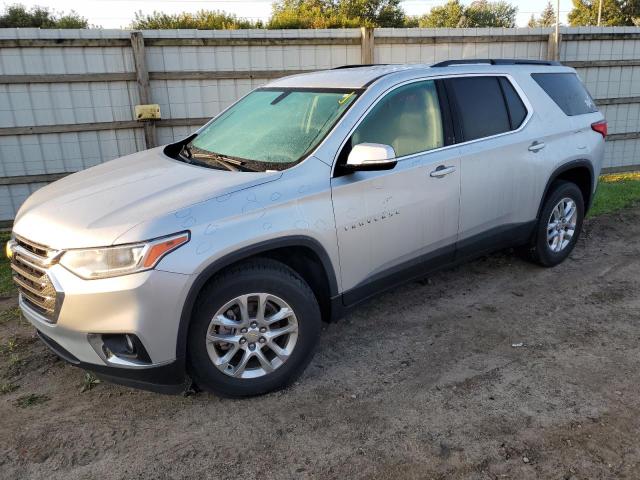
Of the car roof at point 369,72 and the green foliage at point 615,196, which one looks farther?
the green foliage at point 615,196

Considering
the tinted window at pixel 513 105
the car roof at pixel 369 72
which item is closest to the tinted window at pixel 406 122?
the car roof at pixel 369 72

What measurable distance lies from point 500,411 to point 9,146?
262 inches

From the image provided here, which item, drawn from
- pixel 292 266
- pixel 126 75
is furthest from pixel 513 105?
pixel 126 75

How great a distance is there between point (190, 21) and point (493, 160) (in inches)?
1001

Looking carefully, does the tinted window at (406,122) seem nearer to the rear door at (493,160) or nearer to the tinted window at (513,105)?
the rear door at (493,160)

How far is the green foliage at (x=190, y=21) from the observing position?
Answer: 997 inches

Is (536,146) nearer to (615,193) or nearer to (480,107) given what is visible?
(480,107)

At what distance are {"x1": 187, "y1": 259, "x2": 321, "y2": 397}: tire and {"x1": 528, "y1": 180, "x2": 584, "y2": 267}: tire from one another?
2.62 metres

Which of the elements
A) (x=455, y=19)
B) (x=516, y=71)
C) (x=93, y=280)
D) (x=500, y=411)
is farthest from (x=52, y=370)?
(x=455, y=19)

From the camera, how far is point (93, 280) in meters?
2.69

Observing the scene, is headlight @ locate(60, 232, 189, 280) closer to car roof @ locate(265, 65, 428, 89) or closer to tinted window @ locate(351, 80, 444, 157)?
tinted window @ locate(351, 80, 444, 157)

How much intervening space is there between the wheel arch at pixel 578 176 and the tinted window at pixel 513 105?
0.61 meters

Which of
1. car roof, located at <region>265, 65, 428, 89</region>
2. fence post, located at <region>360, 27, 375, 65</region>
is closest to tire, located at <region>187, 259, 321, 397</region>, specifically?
car roof, located at <region>265, 65, 428, 89</region>

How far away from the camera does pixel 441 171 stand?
3.86m
